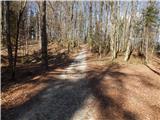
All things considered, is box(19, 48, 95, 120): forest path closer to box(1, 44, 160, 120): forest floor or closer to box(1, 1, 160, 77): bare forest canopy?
box(1, 44, 160, 120): forest floor

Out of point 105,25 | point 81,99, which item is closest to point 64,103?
point 81,99

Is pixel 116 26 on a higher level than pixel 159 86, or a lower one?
higher

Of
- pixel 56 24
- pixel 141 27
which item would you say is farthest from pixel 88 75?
pixel 56 24

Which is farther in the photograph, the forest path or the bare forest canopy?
the bare forest canopy

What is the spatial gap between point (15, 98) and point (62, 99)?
2.33 meters

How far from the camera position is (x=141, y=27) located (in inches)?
1825

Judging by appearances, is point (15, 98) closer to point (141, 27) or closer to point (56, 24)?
point (141, 27)

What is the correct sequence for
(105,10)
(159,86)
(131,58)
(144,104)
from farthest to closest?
(105,10) → (131,58) → (159,86) → (144,104)

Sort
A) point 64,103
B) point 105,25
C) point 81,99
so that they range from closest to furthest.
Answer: point 64,103
point 81,99
point 105,25

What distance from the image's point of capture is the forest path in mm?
11055

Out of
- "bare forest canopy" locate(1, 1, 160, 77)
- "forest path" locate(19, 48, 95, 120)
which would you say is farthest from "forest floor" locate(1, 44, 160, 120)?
"bare forest canopy" locate(1, 1, 160, 77)

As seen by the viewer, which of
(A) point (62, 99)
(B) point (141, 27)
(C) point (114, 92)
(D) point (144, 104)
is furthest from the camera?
(B) point (141, 27)

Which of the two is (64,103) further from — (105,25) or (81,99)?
(105,25)

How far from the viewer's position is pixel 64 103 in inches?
495
